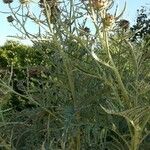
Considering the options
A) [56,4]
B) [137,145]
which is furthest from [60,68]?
[137,145]

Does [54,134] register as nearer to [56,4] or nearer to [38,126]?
[38,126]

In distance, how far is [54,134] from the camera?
332cm

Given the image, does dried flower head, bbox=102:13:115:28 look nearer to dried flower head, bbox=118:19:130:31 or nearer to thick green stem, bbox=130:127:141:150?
dried flower head, bbox=118:19:130:31

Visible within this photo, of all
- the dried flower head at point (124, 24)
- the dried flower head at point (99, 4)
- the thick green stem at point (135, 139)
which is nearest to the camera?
the dried flower head at point (99, 4)

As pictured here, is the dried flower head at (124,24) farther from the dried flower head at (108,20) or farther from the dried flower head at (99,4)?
the dried flower head at (99,4)

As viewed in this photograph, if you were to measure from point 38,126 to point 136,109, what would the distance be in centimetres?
109

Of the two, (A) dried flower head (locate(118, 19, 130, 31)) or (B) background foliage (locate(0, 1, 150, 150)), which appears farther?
(A) dried flower head (locate(118, 19, 130, 31))

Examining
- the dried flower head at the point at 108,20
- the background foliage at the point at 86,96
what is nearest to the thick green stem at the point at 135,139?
the background foliage at the point at 86,96

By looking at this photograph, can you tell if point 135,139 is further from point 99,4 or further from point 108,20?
point 99,4

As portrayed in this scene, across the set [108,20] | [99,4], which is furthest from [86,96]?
[99,4]

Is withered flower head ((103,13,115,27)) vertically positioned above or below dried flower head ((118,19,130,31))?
below

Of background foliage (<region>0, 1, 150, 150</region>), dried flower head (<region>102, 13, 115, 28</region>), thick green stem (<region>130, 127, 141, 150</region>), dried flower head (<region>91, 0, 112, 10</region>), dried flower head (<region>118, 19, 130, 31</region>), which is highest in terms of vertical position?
dried flower head (<region>118, 19, 130, 31</region>)

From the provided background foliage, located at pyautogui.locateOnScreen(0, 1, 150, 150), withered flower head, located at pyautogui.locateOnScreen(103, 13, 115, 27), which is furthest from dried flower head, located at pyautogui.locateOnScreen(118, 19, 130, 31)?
withered flower head, located at pyautogui.locateOnScreen(103, 13, 115, 27)

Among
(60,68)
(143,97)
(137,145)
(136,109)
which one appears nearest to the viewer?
(136,109)
